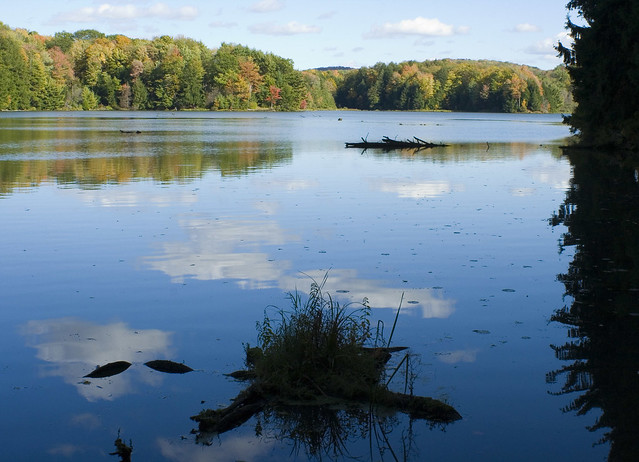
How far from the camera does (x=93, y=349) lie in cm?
761

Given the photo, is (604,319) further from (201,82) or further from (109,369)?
(201,82)

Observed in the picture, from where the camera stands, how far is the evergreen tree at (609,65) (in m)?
28.1

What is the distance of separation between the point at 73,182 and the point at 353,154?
17942 millimetres

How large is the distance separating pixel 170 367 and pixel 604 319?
4977 millimetres

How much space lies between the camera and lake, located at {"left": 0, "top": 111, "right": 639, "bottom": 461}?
5715 mm

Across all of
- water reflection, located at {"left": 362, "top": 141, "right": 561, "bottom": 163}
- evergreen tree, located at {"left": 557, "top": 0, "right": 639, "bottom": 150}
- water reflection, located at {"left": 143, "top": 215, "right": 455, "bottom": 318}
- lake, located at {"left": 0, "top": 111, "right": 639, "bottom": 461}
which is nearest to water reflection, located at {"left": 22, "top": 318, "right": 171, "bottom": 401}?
lake, located at {"left": 0, "top": 111, "right": 639, "bottom": 461}

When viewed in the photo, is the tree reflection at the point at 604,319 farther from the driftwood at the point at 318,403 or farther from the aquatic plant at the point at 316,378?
the aquatic plant at the point at 316,378

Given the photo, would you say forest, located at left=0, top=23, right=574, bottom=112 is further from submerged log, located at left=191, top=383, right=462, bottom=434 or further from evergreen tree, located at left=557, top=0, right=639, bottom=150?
submerged log, located at left=191, top=383, right=462, bottom=434

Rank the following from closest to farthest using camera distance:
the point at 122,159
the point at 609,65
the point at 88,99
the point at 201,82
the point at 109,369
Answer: the point at 109,369 < the point at 609,65 < the point at 122,159 < the point at 88,99 < the point at 201,82

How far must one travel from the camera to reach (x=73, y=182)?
957 inches

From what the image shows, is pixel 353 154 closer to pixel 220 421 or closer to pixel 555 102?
pixel 220 421

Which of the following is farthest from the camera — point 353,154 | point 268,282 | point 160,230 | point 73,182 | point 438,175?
point 353,154

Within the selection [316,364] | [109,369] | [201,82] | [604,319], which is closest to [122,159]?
[109,369]

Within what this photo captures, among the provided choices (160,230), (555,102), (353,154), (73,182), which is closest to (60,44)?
(555,102)
